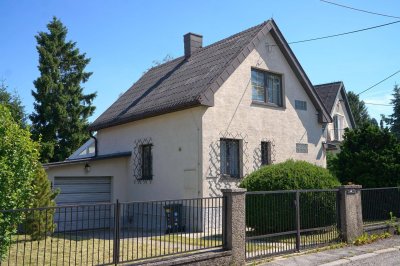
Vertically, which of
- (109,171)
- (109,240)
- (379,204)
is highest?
(109,171)

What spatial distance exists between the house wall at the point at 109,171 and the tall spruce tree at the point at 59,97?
12894mm

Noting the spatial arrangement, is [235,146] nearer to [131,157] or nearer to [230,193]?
[131,157]

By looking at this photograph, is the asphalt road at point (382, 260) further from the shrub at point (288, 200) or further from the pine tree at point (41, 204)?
the pine tree at point (41, 204)

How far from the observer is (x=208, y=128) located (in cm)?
1371

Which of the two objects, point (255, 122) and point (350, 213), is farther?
point (255, 122)

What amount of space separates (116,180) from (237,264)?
369 inches

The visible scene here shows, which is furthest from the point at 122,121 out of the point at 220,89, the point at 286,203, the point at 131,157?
the point at 286,203

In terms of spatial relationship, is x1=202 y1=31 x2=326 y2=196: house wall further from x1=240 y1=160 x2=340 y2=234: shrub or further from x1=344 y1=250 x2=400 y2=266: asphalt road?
x1=344 y1=250 x2=400 y2=266: asphalt road

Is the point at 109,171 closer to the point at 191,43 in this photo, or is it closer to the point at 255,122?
the point at 255,122

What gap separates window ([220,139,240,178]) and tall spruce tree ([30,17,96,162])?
56.0 ft

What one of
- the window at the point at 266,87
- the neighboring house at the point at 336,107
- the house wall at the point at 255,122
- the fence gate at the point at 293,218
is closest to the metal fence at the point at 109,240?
the fence gate at the point at 293,218

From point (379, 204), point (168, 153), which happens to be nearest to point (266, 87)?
point (168, 153)

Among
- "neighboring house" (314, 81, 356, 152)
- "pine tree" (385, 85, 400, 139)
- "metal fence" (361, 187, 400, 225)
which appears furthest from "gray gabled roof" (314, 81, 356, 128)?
"metal fence" (361, 187, 400, 225)

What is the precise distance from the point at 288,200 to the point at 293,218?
17.6 inches
